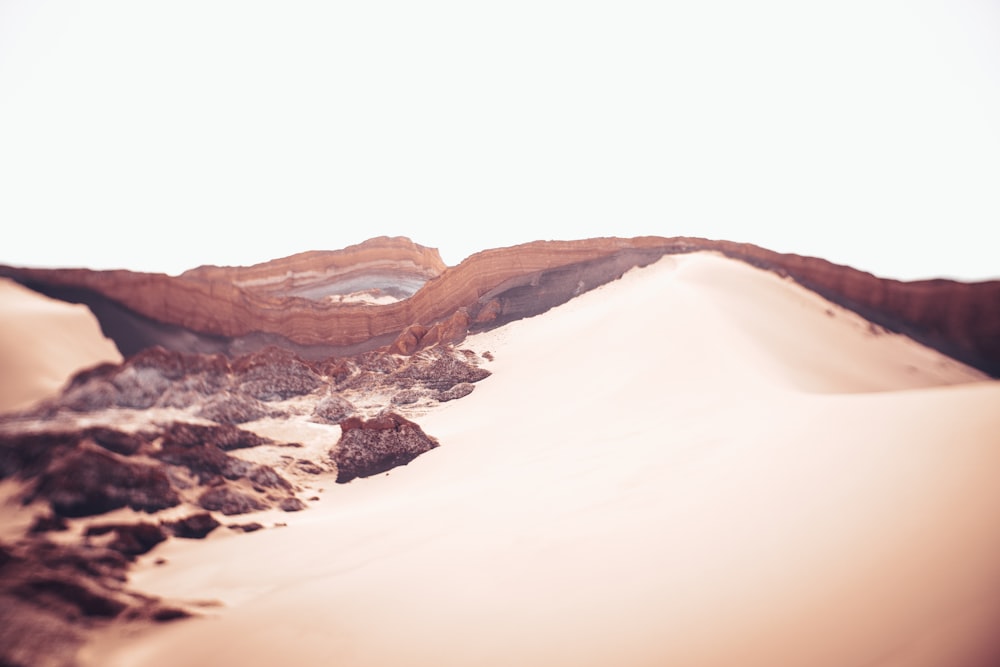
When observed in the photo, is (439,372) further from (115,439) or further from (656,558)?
(656,558)

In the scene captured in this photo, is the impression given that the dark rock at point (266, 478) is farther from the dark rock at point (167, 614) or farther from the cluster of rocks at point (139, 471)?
the dark rock at point (167, 614)

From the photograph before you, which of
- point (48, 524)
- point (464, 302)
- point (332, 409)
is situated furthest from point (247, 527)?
point (464, 302)

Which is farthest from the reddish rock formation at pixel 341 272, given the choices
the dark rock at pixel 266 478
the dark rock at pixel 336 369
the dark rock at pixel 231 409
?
the dark rock at pixel 266 478

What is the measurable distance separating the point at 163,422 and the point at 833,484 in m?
5.84

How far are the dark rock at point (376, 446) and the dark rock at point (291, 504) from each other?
1.57 m

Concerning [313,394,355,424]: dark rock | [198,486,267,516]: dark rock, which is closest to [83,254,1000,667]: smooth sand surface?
[198,486,267,516]: dark rock

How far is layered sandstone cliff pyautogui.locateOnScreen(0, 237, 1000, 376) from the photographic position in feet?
23.6

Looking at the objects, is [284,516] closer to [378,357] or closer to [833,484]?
[833,484]

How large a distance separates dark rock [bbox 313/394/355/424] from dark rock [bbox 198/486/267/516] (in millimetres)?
4913

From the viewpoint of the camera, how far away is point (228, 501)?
4.72m

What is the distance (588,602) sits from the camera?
2445mm

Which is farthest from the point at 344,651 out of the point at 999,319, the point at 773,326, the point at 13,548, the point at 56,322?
the point at 999,319

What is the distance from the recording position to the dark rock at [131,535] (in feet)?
10.4

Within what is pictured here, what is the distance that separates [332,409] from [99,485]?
7104mm
